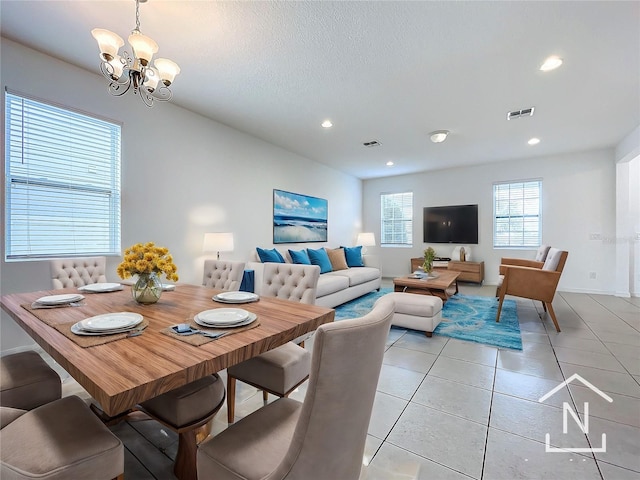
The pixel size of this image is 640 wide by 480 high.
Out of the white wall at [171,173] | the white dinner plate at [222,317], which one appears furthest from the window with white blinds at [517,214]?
the white dinner plate at [222,317]

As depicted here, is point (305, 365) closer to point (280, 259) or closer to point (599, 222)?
point (280, 259)

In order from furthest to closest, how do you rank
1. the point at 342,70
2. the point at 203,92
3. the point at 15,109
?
the point at 203,92 < the point at 342,70 < the point at 15,109

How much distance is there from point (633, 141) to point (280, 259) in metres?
5.40

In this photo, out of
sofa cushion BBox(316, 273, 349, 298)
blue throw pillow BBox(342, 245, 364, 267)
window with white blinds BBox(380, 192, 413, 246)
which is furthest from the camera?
window with white blinds BBox(380, 192, 413, 246)

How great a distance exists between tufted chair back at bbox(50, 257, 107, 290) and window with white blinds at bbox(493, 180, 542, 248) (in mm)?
6636

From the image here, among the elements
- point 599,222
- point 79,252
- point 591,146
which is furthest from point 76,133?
point 599,222

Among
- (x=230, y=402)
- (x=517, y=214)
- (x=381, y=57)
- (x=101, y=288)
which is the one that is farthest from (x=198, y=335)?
(x=517, y=214)

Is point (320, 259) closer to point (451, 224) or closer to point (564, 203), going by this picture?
point (451, 224)

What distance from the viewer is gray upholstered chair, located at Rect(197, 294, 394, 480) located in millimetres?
661

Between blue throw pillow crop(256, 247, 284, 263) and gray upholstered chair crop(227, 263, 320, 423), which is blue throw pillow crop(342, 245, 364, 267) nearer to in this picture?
blue throw pillow crop(256, 247, 284, 263)

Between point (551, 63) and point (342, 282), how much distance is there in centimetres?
325

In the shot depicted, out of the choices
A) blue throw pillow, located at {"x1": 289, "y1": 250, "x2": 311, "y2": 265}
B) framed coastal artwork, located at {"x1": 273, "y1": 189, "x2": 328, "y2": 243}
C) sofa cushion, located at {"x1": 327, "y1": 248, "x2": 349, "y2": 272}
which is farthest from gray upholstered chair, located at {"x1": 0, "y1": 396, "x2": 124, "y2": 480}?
sofa cushion, located at {"x1": 327, "y1": 248, "x2": 349, "y2": 272}

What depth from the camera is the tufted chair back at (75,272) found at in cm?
218

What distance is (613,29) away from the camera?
6.91ft
